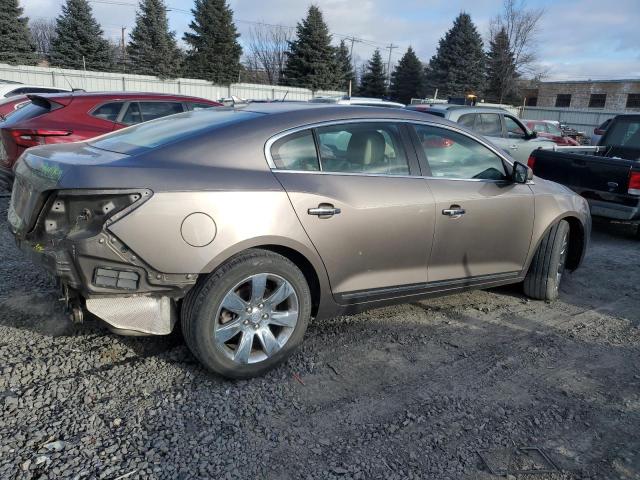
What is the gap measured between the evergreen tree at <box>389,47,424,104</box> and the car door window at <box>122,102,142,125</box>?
49.2m

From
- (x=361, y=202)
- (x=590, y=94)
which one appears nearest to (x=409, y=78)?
(x=590, y=94)

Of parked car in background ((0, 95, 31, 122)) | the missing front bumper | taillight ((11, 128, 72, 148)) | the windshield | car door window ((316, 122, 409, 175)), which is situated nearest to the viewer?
the missing front bumper

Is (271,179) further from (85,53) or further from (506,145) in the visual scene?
(85,53)

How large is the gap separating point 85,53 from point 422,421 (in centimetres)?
4277

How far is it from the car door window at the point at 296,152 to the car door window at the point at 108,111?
15.4 ft

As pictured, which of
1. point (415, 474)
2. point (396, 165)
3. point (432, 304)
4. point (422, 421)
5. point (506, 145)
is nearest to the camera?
point (415, 474)

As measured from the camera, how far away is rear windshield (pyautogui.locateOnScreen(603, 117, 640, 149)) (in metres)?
8.35

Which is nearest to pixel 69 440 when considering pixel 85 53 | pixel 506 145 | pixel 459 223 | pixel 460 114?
pixel 459 223

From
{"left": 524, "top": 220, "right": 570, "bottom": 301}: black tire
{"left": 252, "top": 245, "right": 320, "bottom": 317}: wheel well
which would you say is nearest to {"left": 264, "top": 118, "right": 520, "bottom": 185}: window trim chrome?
{"left": 252, "top": 245, "right": 320, "bottom": 317}: wheel well

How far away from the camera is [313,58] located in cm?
4284

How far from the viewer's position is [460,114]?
9312mm

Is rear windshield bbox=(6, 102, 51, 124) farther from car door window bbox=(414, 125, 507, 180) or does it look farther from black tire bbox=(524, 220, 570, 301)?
black tire bbox=(524, 220, 570, 301)

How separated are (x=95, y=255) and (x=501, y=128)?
913 cm

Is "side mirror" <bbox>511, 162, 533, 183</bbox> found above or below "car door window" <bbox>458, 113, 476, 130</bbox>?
below
